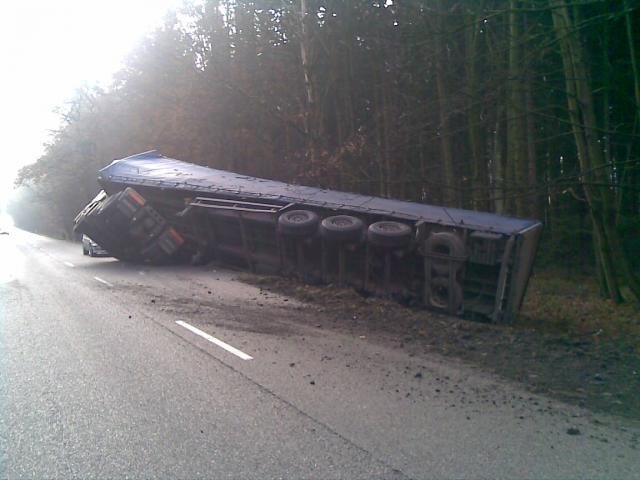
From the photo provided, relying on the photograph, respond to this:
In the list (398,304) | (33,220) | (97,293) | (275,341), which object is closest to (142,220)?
(97,293)

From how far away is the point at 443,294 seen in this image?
40.9 ft

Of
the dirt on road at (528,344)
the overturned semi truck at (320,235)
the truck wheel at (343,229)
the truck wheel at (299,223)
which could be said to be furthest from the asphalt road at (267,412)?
the truck wheel at (299,223)

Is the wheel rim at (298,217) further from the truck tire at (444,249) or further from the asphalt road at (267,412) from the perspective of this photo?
the asphalt road at (267,412)

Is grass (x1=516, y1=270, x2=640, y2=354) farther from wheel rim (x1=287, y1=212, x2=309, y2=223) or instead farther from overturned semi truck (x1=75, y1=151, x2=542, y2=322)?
wheel rim (x1=287, y1=212, x2=309, y2=223)

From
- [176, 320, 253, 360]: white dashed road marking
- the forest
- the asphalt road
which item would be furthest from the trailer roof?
[176, 320, 253, 360]: white dashed road marking

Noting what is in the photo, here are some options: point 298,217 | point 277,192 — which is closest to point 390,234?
point 298,217

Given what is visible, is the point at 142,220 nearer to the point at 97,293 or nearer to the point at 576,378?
the point at 97,293

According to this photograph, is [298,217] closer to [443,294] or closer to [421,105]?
[443,294]

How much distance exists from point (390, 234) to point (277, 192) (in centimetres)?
487

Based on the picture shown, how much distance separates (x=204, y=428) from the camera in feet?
20.0

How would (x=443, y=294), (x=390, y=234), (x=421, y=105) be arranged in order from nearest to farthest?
(x=443, y=294)
(x=390, y=234)
(x=421, y=105)

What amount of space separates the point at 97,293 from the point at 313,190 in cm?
575

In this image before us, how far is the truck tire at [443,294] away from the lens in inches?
481

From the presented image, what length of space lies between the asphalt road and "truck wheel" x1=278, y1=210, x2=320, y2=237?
386 centimetres
